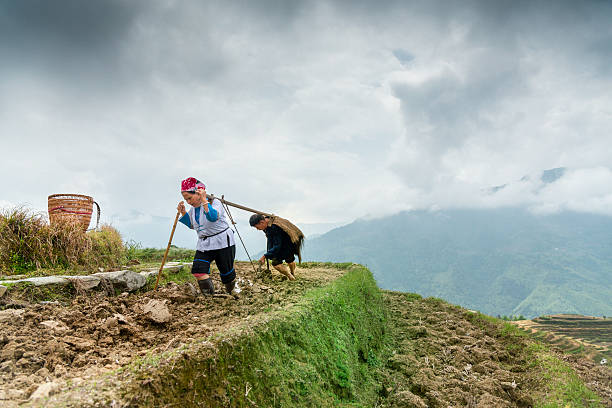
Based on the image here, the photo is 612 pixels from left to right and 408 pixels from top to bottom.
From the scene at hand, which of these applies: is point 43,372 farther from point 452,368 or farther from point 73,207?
point 73,207

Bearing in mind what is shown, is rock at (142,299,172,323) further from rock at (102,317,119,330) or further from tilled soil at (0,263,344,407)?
rock at (102,317,119,330)

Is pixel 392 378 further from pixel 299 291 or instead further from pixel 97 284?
pixel 97 284

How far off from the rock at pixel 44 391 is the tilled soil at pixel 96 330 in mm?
14

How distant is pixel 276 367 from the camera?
2969 mm

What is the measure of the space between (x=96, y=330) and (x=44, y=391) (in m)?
1.31

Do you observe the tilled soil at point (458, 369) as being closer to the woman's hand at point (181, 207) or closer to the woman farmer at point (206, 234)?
Answer: the woman farmer at point (206, 234)

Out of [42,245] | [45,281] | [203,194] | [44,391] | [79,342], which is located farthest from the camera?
[42,245]

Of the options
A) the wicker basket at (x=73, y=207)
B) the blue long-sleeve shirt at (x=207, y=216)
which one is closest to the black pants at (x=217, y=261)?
the blue long-sleeve shirt at (x=207, y=216)

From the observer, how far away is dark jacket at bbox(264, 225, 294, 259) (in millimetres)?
6746

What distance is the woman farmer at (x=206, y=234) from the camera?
16.0ft

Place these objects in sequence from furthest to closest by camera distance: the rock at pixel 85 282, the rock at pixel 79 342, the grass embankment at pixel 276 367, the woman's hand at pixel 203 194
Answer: the woman's hand at pixel 203 194, the rock at pixel 85 282, the rock at pixel 79 342, the grass embankment at pixel 276 367

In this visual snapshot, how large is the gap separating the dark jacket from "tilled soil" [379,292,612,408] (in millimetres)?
2848

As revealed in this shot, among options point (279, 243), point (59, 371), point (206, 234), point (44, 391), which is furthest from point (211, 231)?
point (44, 391)

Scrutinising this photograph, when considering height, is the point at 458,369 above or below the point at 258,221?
below
